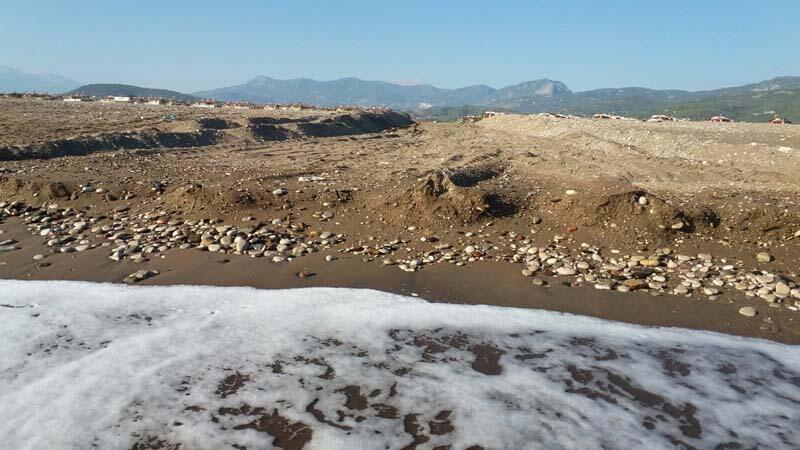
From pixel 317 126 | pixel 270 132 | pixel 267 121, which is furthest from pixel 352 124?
pixel 270 132

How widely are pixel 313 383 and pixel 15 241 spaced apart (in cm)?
642

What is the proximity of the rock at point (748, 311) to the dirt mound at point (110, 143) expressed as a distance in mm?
14174

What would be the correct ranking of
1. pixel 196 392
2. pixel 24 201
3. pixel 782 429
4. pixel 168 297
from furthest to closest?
1. pixel 24 201
2. pixel 168 297
3. pixel 196 392
4. pixel 782 429

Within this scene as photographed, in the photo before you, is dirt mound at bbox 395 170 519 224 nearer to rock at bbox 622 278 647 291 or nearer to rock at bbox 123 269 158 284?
rock at bbox 622 278 647 291

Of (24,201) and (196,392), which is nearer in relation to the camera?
(196,392)

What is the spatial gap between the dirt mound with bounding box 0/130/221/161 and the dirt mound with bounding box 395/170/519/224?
9.50 meters

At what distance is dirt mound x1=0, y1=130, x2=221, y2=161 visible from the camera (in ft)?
39.2

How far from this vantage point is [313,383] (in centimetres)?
431

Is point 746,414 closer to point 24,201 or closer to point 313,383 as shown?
point 313,383

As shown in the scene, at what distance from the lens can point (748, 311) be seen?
5523 mm

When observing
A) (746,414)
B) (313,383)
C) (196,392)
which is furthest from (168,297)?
(746,414)

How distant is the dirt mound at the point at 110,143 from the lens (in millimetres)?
11953

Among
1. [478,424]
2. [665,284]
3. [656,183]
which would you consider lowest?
[478,424]

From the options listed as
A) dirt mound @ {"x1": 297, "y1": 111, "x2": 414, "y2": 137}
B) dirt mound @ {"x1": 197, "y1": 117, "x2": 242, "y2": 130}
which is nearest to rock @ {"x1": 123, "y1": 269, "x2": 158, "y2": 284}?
dirt mound @ {"x1": 197, "y1": 117, "x2": 242, "y2": 130}
